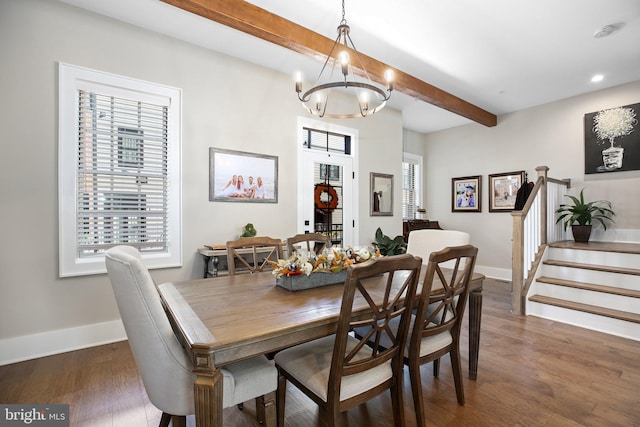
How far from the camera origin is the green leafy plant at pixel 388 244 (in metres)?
4.62

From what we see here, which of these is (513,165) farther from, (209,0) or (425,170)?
(209,0)

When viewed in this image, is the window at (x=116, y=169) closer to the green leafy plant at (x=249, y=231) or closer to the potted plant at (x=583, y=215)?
the green leafy plant at (x=249, y=231)

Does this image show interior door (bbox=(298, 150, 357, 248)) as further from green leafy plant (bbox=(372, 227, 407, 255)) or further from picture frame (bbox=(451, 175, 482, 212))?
picture frame (bbox=(451, 175, 482, 212))

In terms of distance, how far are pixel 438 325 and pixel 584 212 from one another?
396cm

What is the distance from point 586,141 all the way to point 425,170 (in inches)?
110

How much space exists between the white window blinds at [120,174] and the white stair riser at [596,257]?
190 inches

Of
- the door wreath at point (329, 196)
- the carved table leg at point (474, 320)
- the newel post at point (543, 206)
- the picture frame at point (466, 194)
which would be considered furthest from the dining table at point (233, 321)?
the picture frame at point (466, 194)

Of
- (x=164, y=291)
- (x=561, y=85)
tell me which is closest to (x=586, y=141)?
(x=561, y=85)

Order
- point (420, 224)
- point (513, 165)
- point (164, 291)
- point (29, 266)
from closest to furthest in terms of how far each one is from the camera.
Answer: point (164, 291) → point (29, 266) → point (513, 165) → point (420, 224)

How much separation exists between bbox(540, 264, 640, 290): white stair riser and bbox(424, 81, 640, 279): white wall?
4.71 ft

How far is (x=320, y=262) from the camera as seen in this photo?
183cm

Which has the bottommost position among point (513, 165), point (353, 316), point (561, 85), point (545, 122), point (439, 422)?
point (439, 422)

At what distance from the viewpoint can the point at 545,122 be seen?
5008 mm

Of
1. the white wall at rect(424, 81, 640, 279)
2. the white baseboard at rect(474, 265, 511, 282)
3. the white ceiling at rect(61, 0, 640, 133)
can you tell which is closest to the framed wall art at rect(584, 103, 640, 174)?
the white wall at rect(424, 81, 640, 279)
